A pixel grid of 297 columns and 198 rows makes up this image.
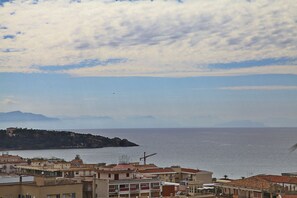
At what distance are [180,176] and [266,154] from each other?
87.9 meters

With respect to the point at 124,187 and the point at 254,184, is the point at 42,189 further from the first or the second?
the point at 254,184

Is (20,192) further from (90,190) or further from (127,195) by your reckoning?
(127,195)

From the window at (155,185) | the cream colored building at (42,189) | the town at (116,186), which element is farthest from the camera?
the window at (155,185)

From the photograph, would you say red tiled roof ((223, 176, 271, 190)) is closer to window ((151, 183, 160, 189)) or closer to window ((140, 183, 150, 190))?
window ((151, 183, 160, 189))

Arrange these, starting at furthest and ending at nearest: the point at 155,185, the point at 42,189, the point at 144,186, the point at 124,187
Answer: the point at 155,185 → the point at 144,186 → the point at 124,187 → the point at 42,189

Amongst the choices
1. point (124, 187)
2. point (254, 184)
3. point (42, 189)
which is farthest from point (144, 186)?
point (42, 189)

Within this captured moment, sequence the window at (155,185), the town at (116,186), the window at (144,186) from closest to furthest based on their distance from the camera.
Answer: the town at (116,186)
the window at (144,186)
the window at (155,185)

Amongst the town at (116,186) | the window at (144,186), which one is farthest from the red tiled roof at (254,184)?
the window at (144,186)

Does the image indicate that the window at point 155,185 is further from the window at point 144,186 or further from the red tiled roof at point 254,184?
the red tiled roof at point 254,184

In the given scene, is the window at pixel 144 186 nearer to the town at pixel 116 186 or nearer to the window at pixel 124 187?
the town at pixel 116 186

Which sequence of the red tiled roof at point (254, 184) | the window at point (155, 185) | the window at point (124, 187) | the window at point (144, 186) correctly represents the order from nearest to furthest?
the red tiled roof at point (254, 184) < the window at point (124, 187) < the window at point (144, 186) < the window at point (155, 185)

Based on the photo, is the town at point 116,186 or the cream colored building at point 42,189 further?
the town at point 116,186

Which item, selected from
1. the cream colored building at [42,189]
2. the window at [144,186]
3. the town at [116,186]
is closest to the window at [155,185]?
the town at [116,186]

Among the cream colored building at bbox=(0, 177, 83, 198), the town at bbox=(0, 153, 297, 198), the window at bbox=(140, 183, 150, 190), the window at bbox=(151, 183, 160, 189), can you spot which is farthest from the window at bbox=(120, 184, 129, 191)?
the cream colored building at bbox=(0, 177, 83, 198)
